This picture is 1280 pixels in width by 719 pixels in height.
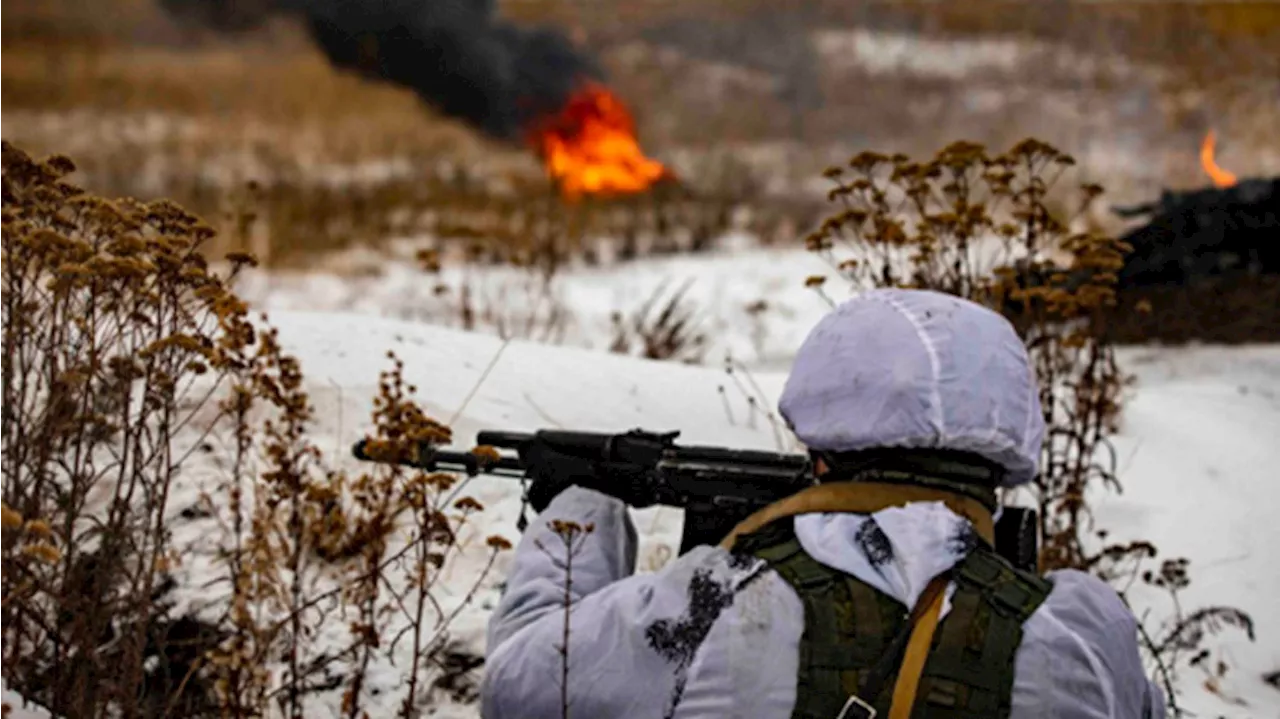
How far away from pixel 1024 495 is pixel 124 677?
3.12 meters

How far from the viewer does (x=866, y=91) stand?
21453 millimetres

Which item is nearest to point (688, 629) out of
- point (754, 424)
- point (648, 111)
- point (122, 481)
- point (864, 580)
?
point (864, 580)

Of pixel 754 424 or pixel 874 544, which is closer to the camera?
pixel 874 544

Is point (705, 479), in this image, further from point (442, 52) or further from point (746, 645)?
point (442, 52)

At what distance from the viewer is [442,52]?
1016cm

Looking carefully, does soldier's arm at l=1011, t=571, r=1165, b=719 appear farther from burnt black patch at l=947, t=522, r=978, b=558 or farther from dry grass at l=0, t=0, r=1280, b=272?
dry grass at l=0, t=0, r=1280, b=272

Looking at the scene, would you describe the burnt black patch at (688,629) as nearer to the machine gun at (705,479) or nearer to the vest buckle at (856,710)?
the vest buckle at (856,710)

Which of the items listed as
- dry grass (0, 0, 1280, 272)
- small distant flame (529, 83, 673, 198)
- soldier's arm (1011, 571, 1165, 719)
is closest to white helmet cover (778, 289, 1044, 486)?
soldier's arm (1011, 571, 1165, 719)

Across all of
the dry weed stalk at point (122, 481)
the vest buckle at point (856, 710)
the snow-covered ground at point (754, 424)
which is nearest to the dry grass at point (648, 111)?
the snow-covered ground at point (754, 424)

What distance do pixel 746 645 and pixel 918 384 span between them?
17.1 inches

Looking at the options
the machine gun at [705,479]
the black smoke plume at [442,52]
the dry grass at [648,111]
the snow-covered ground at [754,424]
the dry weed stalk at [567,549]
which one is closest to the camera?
the dry weed stalk at [567,549]

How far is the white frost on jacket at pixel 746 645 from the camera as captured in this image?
6.48 feet

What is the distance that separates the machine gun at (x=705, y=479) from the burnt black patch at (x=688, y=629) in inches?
20.5

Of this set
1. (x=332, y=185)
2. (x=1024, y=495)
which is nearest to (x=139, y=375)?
(x=1024, y=495)
